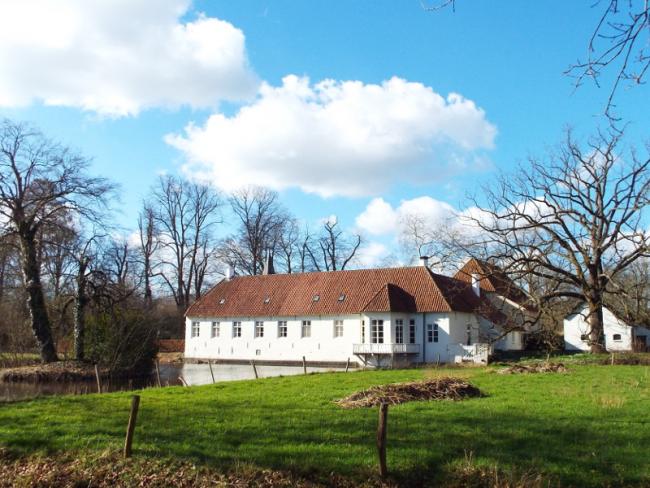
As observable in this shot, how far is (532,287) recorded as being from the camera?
3106cm

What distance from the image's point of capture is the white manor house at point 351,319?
3641 cm

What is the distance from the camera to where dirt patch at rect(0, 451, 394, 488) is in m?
8.13

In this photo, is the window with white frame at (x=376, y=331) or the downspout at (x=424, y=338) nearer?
the downspout at (x=424, y=338)

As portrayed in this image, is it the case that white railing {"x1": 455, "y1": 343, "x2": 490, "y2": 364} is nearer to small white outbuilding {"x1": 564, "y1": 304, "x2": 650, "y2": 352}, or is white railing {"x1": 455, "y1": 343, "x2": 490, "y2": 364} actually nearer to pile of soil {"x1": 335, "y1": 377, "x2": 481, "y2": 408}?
small white outbuilding {"x1": 564, "y1": 304, "x2": 650, "y2": 352}

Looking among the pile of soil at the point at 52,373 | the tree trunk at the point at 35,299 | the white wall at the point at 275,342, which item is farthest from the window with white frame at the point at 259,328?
the tree trunk at the point at 35,299

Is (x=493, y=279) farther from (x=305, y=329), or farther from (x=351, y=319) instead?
(x=305, y=329)

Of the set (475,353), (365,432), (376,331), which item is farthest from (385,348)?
(365,432)

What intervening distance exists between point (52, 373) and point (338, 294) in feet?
60.4

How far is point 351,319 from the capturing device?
38812 millimetres

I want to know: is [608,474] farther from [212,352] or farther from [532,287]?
[212,352]

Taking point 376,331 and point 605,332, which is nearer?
point 376,331

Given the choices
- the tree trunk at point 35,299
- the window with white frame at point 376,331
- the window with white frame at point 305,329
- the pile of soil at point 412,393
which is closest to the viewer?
the pile of soil at point 412,393

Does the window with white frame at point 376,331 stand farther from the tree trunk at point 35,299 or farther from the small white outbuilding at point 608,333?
the tree trunk at point 35,299

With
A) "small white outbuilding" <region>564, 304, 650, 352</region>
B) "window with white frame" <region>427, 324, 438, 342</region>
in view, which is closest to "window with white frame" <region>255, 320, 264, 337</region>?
"window with white frame" <region>427, 324, 438, 342</region>
